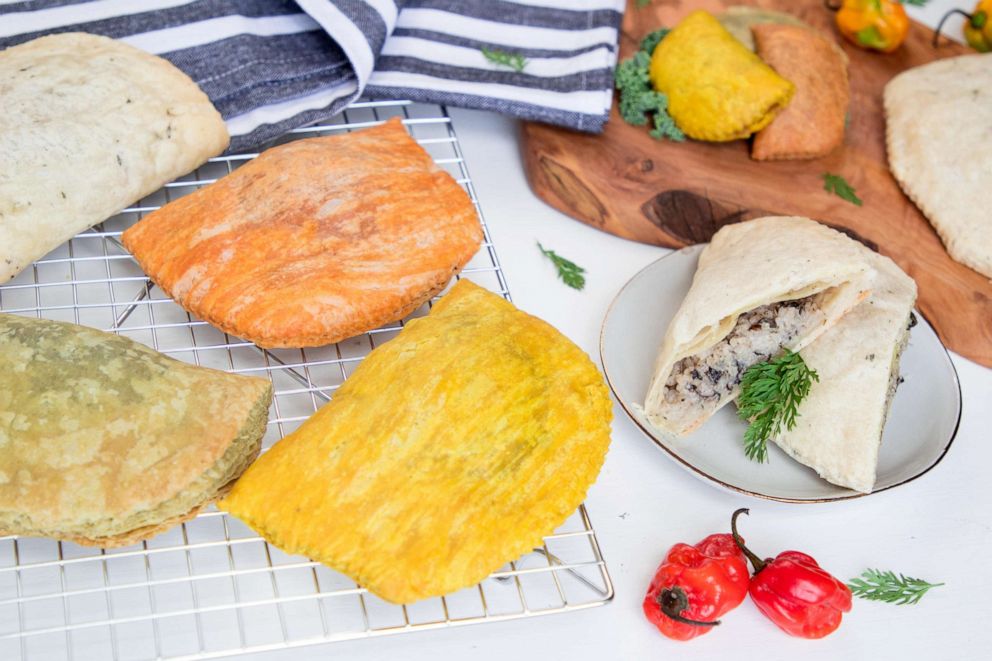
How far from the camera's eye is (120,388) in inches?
73.0

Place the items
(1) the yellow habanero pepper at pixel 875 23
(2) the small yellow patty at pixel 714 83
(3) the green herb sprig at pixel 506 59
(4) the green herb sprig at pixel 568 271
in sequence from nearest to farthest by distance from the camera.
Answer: (4) the green herb sprig at pixel 568 271 → (2) the small yellow patty at pixel 714 83 → (3) the green herb sprig at pixel 506 59 → (1) the yellow habanero pepper at pixel 875 23

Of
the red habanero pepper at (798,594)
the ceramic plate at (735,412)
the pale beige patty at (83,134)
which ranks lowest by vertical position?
the red habanero pepper at (798,594)

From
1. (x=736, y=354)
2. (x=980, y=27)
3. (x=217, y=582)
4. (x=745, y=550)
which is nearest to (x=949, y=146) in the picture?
(x=980, y=27)

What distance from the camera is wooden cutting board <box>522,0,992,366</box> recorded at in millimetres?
2678

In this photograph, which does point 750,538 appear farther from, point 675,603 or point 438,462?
point 438,462

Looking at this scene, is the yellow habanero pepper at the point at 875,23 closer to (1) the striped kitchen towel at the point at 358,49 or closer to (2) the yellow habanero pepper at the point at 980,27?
(2) the yellow habanero pepper at the point at 980,27

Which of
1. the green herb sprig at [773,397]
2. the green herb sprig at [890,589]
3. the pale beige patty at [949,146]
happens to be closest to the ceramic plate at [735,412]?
the green herb sprig at [773,397]

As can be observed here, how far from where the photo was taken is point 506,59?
116 inches

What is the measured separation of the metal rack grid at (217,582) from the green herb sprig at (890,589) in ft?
1.84

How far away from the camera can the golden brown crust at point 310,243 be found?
2.13 meters

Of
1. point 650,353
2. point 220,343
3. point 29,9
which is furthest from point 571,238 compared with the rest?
point 29,9

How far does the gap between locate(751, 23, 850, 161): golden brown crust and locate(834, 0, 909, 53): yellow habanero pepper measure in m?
0.36

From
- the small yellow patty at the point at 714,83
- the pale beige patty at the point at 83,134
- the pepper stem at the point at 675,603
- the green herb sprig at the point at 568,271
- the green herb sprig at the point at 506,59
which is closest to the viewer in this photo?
the pepper stem at the point at 675,603

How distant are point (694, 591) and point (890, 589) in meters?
0.46
